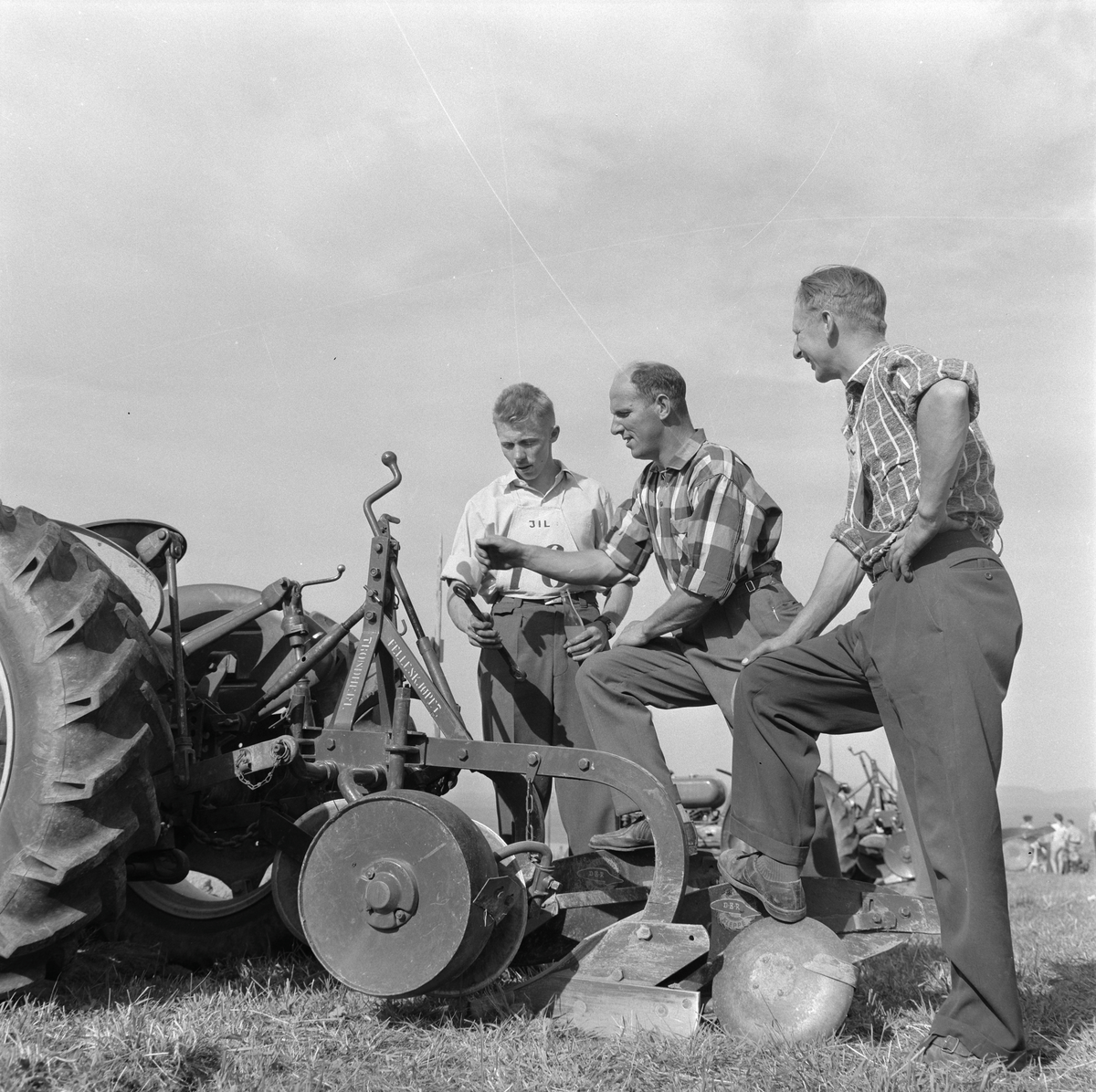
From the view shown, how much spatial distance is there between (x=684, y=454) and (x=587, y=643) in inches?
33.5

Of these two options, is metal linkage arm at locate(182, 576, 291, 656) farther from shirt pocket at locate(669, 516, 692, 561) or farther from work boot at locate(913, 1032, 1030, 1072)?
work boot at locate(913, 1032, 1030, 1072)

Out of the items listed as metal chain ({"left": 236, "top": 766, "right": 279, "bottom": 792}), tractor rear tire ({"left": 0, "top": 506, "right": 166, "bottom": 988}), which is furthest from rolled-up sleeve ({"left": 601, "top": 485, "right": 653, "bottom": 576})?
tractor rear tire ({"left": 0, "top": 506, "right": 166, "bottom": 988})

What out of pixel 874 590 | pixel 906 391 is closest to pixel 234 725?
pixel 874 590

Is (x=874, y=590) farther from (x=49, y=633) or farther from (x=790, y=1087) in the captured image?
(x=49, y=633)

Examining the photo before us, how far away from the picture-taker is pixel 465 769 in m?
3.75

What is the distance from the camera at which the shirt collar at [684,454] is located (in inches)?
173

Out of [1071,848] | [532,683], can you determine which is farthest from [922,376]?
[1071,848]

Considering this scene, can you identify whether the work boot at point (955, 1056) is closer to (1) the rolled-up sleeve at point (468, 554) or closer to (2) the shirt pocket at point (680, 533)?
(2) the shirt pocket at point (680, 533)

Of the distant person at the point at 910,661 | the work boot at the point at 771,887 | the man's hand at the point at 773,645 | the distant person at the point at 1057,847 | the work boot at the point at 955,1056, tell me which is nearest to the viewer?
the work boot at the point at 955,1056

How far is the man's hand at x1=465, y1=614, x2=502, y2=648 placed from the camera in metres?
4.68

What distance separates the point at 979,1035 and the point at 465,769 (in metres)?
1.62

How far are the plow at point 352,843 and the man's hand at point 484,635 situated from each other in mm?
616

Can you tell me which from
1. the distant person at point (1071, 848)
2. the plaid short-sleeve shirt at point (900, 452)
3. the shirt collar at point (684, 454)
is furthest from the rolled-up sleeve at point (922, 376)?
the distant person at point (1071, 848)

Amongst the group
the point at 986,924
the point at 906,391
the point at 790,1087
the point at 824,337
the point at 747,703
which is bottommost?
the point at 790,1087
